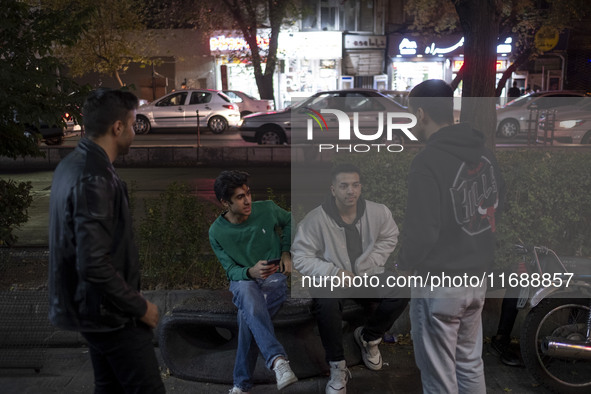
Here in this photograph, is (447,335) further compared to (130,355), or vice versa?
(447,335)

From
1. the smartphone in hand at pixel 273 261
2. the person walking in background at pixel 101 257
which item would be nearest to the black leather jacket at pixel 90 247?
the person walking in background at pixel 101 257

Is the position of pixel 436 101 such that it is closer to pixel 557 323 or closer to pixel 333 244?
pixel 333 244

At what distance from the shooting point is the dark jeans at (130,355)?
2537 millimetres

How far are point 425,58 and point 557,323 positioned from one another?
2572 cm

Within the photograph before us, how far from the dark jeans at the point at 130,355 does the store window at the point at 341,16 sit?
90.8 ft

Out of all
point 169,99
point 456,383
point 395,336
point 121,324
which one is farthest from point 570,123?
point 121,324

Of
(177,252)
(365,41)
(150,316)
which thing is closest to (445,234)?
(150,316)

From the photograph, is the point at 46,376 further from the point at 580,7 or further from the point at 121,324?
the point at 580,7

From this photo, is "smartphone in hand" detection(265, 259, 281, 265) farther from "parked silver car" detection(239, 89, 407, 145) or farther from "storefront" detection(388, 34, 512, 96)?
"storefront" detection(388, 34, 512, 96)

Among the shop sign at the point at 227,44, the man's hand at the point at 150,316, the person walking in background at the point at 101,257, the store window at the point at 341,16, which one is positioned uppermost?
the store window at the point at 341,16

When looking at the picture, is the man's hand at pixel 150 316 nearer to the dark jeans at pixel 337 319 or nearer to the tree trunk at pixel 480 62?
the dark jeans at pixel 337 319

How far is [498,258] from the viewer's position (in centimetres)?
485

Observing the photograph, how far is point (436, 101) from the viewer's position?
118 inches

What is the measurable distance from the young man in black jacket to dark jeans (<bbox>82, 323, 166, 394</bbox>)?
4.10 feet
